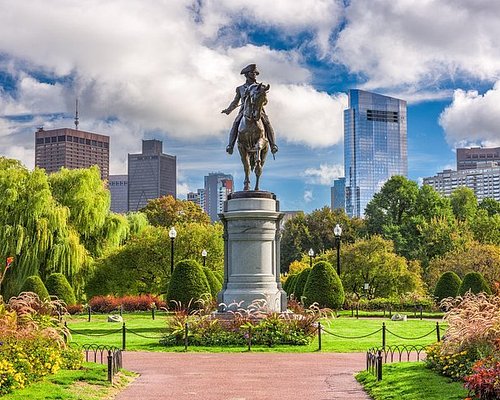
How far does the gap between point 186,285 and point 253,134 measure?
35.2 ft

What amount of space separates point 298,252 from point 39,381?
7508cm

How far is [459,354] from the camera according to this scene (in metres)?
16.0

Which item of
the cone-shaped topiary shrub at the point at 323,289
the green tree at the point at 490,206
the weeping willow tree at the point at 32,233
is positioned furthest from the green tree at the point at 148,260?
the green tree at the point at 490,206

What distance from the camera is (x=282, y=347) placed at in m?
23.3

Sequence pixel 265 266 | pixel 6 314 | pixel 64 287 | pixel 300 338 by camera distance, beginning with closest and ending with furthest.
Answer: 1. pixel 6 314
2. pixel 300 338
3. pixel 265 266
4. pixel 64 287

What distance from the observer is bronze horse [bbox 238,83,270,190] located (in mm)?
28766

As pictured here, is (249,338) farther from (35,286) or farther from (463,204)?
(463,204)

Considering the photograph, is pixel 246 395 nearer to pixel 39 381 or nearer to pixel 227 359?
pixel 39 381

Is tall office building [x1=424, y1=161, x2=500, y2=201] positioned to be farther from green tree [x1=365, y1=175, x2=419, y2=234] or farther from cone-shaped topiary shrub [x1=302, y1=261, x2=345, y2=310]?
cone-shaped topiary shrub [x1=302, y1=261, x2=345, y2=310]

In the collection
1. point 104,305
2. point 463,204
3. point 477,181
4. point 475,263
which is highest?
point 477,181

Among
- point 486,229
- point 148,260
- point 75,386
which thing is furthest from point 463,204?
point 75,386

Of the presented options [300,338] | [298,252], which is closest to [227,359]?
[300,338]

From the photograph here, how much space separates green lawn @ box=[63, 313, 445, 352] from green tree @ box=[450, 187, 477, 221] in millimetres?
54244

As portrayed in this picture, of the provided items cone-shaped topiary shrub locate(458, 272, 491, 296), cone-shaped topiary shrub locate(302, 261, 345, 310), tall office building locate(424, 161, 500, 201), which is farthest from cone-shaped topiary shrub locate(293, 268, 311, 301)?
tall office building locate(424, 161, 500, 201)
